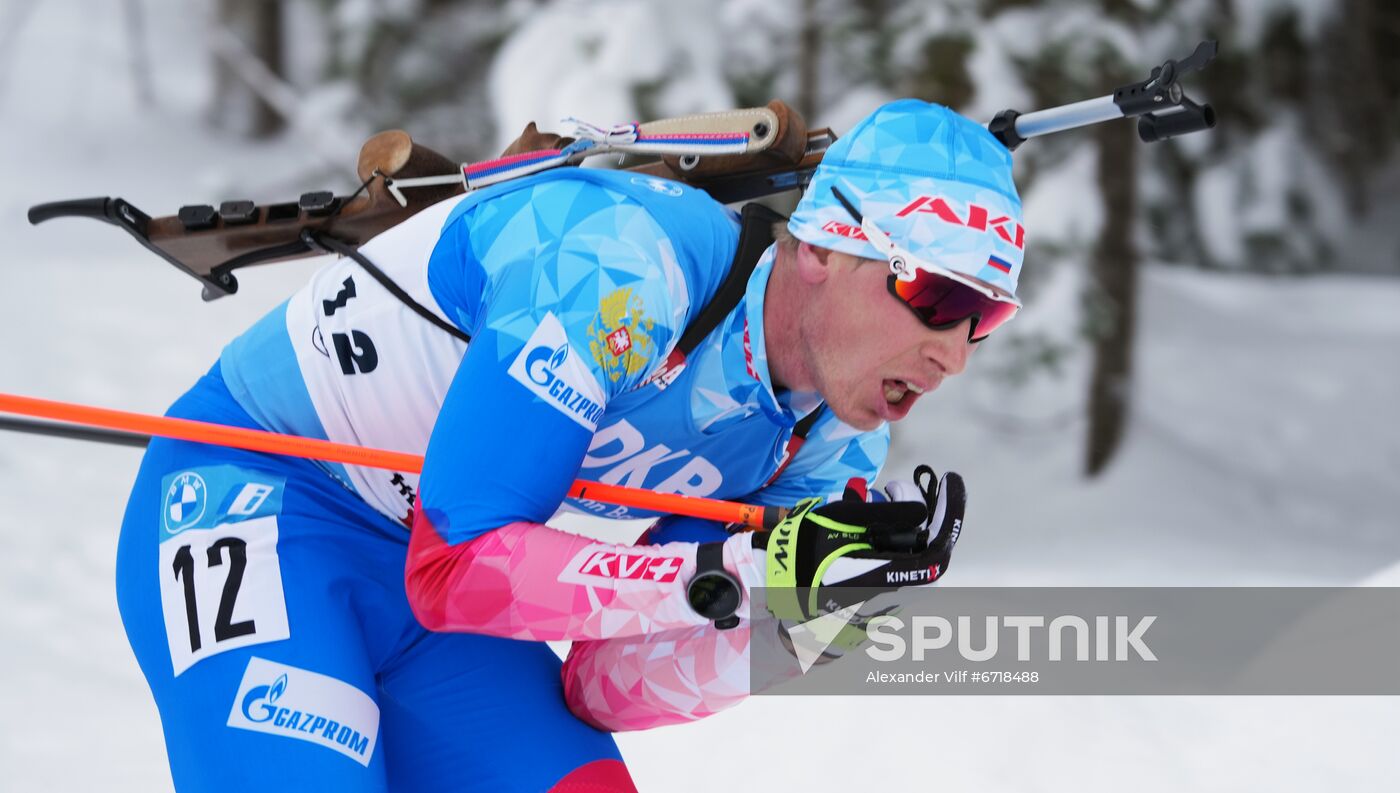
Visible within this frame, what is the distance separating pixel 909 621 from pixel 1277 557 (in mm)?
5519

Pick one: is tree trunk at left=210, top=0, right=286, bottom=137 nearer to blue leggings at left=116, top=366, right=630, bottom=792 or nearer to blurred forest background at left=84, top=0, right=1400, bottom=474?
blurred forest background at left=84, top=0, right=1400, bottom=474

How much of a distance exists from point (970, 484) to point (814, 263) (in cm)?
661

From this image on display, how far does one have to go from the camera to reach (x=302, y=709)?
2.13m

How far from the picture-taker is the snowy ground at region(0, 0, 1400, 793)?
156 inches

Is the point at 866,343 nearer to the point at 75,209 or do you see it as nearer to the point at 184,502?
the point at 184,502

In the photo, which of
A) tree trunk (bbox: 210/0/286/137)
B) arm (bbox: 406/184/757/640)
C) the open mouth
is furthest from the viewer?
tree trunk (bbox: 210/0/286/137)

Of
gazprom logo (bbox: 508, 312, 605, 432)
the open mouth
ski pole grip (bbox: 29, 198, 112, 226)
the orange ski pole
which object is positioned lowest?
gazprom logo (bbox: 508, 312, 605, 432)

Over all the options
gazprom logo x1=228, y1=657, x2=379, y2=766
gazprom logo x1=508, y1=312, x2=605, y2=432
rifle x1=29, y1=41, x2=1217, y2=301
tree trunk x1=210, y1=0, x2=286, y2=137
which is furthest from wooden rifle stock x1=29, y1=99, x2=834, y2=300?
tree trunk x1=210, y1=0, x2=286, y2=137

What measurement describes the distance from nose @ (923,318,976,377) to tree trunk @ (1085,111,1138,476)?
5.35 m

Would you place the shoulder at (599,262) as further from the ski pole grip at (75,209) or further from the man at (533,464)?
the ski pole grip at (75,209)

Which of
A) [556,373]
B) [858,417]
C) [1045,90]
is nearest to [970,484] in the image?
[1045,90]

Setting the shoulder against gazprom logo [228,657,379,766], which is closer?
the shoulder

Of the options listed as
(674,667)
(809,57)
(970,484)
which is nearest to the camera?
(674,667)

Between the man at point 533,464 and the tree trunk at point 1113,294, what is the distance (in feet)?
17.4
